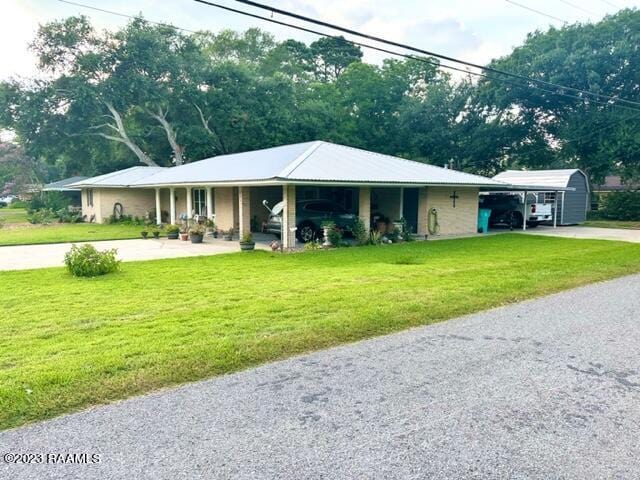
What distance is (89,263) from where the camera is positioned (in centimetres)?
924

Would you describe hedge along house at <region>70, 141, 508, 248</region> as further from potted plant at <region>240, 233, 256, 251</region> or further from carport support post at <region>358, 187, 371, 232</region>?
potted plant at <region>240, 233, 256, 251</region>

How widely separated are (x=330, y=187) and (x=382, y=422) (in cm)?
1533

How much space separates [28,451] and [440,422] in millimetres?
2730

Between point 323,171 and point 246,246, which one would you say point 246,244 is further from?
point 323,171

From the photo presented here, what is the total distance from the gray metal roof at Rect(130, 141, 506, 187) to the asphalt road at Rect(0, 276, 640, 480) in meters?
8.74

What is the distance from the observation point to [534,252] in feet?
43.0

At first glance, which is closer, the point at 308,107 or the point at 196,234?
the point at 196,234

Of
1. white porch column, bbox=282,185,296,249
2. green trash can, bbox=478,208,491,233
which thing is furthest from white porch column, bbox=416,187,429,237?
white porch column, bbox=282,185,296,249

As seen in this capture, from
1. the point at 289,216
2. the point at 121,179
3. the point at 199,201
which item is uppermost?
the point at 121,179

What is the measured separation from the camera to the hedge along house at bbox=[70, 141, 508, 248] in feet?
45.0

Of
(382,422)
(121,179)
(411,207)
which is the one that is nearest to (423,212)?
(411,207)

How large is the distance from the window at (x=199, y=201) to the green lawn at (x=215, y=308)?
9.25 m

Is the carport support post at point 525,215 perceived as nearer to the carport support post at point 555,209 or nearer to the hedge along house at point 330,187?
the carport support post at point 555,209

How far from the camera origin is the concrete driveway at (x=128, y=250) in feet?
37.1
